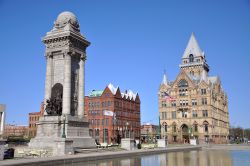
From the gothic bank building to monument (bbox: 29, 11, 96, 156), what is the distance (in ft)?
213

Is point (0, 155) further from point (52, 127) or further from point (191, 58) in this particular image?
point (191, 58)

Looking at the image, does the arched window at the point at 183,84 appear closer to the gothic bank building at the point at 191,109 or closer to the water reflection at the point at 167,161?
the gothic bank building at the point at 191,109

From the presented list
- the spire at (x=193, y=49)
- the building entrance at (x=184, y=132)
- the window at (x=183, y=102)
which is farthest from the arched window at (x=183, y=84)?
the spire at (x=193, y=49)

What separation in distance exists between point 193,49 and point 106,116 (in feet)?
159

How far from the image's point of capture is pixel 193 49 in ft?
434

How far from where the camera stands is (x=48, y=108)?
47.0 metres

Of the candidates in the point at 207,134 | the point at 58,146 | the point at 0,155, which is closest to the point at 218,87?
the point at 207,134

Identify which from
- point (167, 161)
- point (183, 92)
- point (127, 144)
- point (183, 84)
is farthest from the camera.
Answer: point (183, 84)

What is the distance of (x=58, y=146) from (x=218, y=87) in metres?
106

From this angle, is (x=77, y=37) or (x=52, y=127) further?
(x=77, y=37)

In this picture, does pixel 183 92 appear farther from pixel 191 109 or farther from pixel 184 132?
pixel 184 132

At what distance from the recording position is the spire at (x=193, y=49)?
13116cm

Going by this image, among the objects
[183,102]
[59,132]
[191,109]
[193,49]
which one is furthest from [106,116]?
[59,132]

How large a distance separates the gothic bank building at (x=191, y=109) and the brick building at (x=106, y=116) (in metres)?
14.3
